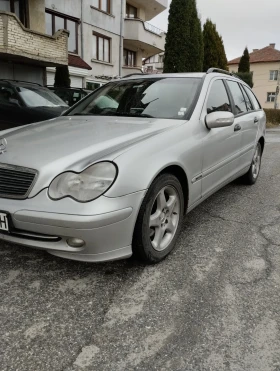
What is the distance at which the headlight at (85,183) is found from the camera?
2105 millimetres

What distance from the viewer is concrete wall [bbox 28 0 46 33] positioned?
14.4 m

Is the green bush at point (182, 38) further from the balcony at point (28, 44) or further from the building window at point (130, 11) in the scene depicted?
the building window at point (130, 11)

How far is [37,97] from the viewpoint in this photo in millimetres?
7555

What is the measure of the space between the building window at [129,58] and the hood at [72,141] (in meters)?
20.6

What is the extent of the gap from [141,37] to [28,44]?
10278mm

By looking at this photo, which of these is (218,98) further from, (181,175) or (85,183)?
(85,183)

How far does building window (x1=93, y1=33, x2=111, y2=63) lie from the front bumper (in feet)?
60.3

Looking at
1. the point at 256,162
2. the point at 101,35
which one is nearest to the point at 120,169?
the point at 256,162

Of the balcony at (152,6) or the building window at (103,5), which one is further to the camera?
the balcony at (152,6)

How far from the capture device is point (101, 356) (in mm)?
1692

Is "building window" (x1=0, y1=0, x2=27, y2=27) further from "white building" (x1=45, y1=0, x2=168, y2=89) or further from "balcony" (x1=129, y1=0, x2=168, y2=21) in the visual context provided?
"balcony" (x1=129, y1=0, x2=168, y2=21)

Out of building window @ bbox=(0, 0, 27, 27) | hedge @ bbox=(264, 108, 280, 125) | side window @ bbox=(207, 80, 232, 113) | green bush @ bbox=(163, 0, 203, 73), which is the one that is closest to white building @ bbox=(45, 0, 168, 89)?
building window @ bbox=(0, 0, 27, 27)

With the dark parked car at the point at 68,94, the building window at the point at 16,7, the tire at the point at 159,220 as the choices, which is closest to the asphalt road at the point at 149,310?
the tire at the point at 159,220

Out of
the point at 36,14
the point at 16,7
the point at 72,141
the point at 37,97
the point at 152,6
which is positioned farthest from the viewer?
the point at 152,6
